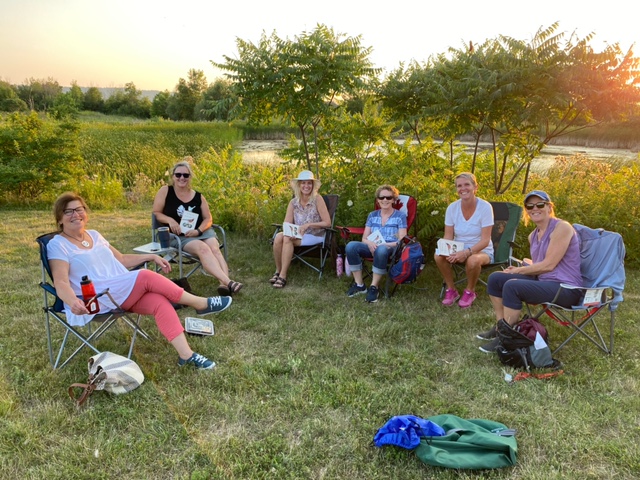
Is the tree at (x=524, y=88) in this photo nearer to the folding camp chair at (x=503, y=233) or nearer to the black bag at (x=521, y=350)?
the folding camp chair at (x=503, y=233)

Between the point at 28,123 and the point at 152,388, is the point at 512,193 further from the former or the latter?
the point at 28,123

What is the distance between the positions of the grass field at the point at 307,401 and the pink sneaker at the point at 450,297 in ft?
0.32

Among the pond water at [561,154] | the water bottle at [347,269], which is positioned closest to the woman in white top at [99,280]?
the water bottle at [347,269]

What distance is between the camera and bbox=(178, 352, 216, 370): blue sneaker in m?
2.77

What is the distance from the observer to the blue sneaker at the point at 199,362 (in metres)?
2.77

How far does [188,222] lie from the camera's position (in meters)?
4.27

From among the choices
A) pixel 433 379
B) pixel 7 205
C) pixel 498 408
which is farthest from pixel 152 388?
pixel 7 205

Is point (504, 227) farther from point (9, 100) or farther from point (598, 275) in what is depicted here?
point (9, 100)

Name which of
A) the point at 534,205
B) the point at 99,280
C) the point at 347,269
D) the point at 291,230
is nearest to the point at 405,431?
the point at 534,205

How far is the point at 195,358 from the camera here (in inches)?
110

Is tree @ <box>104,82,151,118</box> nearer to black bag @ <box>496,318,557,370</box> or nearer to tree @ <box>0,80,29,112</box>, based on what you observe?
tree @ <box>0,80,29,112</box>

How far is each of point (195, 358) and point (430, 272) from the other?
2.80m

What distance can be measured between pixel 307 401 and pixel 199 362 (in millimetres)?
758

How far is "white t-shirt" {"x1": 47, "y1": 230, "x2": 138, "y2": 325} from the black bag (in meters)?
2.32
